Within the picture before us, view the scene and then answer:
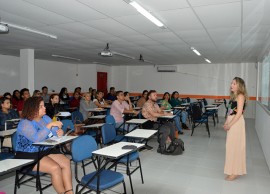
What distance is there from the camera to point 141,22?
4582mm

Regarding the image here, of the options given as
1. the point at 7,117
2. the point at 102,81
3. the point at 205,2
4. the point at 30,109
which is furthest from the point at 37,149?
the point at 102,81

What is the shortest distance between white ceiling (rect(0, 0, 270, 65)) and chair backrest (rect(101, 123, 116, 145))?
1.93m

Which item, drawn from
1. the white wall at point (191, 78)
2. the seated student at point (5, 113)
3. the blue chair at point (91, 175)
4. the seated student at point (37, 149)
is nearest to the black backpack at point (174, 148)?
the blue chair at point (91, 175)

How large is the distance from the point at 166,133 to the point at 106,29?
2.66m

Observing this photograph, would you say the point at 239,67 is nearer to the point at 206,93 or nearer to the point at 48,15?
the point at 206,93

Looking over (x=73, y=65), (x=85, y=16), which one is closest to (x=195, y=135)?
(x=85, y=16)

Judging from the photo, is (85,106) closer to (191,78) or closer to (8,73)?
(8,73)

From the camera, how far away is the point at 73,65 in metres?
13.0

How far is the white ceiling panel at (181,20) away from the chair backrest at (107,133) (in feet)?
7.01

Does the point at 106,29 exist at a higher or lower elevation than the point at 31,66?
higher

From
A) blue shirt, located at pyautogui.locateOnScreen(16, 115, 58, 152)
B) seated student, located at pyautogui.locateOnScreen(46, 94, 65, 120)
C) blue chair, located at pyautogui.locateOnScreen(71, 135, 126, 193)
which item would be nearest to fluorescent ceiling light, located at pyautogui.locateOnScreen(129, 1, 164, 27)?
blue chair, located at pyautogui.locateOnScreen(71, 135, 126, 193)

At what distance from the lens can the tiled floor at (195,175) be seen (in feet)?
11.0

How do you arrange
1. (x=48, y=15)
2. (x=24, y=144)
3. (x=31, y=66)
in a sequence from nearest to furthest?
(x=24, y=144), (x=48, y=15), (x=31, y=66)

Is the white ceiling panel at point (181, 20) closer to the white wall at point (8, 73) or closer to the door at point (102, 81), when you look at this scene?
the white wall at point (8, 73)
